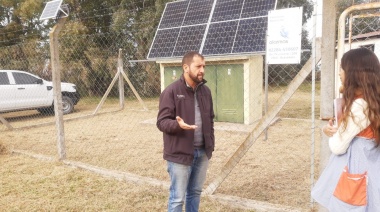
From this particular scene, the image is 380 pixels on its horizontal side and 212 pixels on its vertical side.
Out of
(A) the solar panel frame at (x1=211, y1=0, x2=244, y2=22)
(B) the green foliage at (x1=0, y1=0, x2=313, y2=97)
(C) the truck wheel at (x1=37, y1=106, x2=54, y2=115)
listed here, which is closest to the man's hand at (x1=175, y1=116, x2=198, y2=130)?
(A) the solar panel frame at (x1=211, y1=0, x2=244, y2=22)

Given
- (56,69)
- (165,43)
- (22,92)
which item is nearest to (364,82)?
(56,69)

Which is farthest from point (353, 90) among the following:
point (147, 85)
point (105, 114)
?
point (147, 85)

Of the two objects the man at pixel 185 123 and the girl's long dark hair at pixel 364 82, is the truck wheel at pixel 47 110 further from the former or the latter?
the girl's long dark hair at pixel 364 82

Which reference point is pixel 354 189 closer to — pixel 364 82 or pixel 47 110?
pixel 364 82

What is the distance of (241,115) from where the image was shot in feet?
27.1

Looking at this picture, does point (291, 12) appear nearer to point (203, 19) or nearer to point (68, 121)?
point (203, 19)

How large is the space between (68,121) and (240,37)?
18.8ft

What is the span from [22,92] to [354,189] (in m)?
10.4

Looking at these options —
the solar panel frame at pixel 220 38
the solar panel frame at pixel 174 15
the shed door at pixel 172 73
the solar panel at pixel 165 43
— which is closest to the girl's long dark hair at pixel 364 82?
the solar panel frame at pixel 220 38

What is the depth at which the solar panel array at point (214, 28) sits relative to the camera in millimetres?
7647

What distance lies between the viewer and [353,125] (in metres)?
1.82

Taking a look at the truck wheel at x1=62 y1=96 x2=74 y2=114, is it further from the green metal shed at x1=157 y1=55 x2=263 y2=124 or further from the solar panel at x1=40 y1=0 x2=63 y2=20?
the solar panel at x1=40 y1=0 x2=63 y2=20

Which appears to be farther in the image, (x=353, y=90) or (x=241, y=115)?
(x=241, y=115)

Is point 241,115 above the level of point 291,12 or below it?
below
